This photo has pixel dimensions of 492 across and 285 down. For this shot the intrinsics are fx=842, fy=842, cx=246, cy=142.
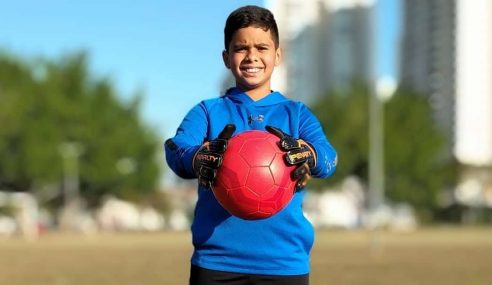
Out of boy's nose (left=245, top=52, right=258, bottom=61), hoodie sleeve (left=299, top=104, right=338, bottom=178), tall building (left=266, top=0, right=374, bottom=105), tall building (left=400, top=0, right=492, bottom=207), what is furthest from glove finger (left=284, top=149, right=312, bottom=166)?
tall building (left=266, top=0, right=374, bottom=105)

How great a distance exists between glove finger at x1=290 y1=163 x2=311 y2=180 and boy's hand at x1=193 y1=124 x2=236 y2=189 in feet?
0.95

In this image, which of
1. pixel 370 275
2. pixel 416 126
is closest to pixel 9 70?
pixel 416 126

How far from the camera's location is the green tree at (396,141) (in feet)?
202

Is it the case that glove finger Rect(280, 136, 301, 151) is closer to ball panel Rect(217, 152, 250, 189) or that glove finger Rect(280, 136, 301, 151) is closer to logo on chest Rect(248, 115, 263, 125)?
ball panel Rect(217, 152, 250, 189)

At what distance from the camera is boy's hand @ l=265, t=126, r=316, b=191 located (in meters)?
3.24

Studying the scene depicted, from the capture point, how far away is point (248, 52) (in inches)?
138

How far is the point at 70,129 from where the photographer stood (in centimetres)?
6031

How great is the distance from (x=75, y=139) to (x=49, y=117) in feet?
9.00

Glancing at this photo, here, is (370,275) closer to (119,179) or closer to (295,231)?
(295,231)

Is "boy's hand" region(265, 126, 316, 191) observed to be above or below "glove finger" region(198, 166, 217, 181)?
above

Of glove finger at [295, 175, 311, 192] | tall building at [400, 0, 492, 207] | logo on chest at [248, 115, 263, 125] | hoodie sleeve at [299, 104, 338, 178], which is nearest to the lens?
glove finger at [295, 175, 311, 192]

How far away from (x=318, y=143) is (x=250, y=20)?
1.93 ft

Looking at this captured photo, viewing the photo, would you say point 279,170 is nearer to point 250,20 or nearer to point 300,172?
point 300,172

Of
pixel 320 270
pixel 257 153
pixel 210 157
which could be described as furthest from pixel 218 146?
pixel 320 270
